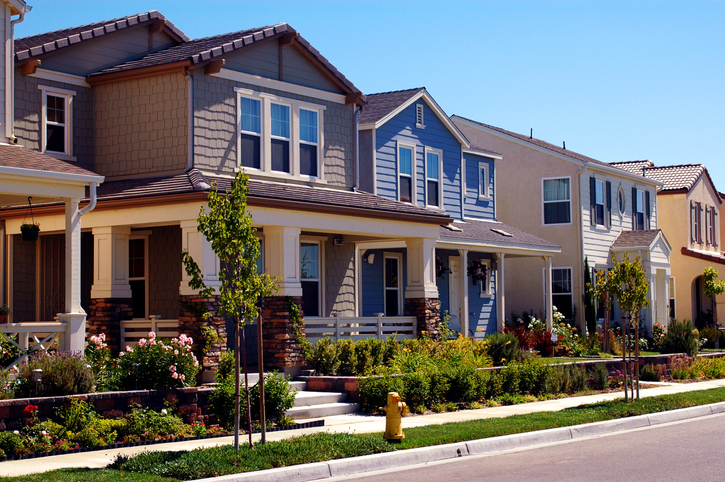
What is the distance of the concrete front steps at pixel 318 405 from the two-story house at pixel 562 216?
16.0m

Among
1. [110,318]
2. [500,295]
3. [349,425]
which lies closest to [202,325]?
[110,318]

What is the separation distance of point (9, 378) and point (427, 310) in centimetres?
1009

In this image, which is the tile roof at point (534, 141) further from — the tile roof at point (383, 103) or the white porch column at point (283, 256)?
the white porch column at point (283, 256)

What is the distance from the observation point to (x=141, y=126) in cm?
1817

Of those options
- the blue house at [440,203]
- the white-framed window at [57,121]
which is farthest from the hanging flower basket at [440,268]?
the white-framed window at [57,121]

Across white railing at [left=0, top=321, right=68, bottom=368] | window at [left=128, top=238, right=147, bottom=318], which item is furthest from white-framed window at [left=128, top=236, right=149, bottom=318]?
white railing at [left=0, top=321, right=68, bottom=368]

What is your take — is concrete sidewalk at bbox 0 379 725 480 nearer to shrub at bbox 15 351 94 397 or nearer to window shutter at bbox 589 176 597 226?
shrub at bbox 15 351 94 397

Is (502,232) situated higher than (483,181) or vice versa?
(483,181)

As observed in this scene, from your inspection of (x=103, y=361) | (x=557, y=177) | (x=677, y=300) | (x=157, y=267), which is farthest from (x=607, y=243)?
(x=103, y=361)

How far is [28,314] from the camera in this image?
18.6 meters

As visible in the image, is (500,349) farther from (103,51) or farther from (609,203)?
(609,203)

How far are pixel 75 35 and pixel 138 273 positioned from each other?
517 centimetres

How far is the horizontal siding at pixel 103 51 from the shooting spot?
18.4 m

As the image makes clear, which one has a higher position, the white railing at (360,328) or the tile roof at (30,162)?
the tile roof at (30,162)
